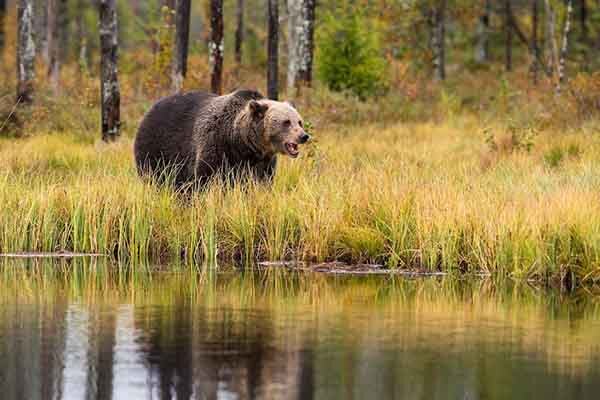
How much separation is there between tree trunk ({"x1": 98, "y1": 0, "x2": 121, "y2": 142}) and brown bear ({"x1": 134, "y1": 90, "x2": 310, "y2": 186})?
5.55 meters

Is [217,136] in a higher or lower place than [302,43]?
lower

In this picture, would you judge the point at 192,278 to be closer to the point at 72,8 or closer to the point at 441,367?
the point at 441,367

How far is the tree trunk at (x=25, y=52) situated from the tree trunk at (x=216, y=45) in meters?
3.54

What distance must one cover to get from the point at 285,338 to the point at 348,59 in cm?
1969

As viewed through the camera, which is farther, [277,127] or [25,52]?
[25,52]

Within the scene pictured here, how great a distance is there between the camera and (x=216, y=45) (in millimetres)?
24109

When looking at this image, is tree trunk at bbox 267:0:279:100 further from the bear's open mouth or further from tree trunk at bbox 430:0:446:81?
tree trunk at bbox 430:0:446:81

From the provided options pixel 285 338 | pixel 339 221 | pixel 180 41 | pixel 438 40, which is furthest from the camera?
pixel 438 40

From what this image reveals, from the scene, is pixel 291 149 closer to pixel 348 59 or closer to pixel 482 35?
pixel 348 59

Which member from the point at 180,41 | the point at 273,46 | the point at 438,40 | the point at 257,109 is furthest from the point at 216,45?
the point at 438,40

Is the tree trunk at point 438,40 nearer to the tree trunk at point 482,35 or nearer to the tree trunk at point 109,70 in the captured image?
the tree trunk at point 482,35

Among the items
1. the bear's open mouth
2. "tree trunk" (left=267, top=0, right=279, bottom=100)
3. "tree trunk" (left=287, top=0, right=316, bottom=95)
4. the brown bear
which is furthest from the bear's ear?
"tree trunk" (left=287, top=0, right=316, bottom=95)

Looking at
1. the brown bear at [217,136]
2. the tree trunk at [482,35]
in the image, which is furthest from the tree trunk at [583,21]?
the brown bear at [217,136]

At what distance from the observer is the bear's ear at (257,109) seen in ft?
45.8
